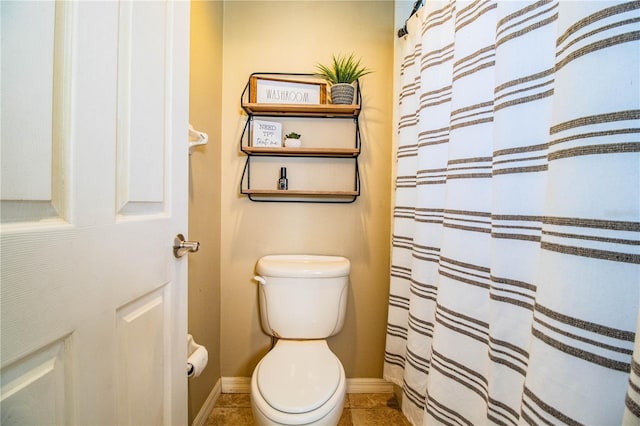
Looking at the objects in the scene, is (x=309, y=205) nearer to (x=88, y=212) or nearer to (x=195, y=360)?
(x=195, y=360)

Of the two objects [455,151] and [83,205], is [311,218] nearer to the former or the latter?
[455,151]

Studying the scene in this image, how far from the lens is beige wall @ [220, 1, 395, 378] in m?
1.37

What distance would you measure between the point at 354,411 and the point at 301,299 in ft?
2.22

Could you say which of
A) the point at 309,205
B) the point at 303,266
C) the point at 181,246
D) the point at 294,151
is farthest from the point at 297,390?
the point at 294,151

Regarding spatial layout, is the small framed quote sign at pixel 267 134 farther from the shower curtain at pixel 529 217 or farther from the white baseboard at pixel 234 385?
the white baseboard at pixel 234 385

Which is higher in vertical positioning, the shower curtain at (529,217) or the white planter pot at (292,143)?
the white planter pot at (292,143)

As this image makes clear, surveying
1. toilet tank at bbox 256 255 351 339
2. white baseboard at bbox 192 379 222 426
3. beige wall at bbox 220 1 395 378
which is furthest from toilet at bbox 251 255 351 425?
white baseboard at bbox 192 379 222 426

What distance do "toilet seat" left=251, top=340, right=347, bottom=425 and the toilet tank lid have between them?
33cm

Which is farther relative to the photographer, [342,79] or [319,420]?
[342,79]

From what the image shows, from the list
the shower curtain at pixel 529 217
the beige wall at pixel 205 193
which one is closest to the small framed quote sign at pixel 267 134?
the beige wall at pixel 205 193

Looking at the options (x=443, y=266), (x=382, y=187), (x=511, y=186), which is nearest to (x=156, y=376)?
(x=443, y=266)

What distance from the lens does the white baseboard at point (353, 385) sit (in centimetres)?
138

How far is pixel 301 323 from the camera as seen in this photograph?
1191 millimetres

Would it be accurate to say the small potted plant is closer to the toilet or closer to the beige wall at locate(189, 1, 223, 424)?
the beige wall at locate(189, 1, 223, 424)
